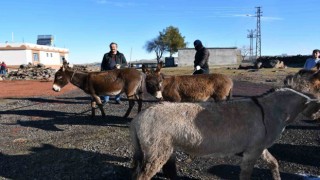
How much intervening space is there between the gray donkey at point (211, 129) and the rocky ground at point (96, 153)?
1.17m

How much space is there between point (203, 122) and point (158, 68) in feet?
16.8

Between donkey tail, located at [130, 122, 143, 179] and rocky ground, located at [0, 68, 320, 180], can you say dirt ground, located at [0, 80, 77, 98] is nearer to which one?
rocky ground, located at [0, 68, 320, 180]

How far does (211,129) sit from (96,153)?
3.18 metres

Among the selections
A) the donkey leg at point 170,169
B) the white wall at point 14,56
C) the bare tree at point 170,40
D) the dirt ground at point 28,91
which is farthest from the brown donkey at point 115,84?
the bare tree at point 170,40

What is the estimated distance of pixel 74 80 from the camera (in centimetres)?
1187

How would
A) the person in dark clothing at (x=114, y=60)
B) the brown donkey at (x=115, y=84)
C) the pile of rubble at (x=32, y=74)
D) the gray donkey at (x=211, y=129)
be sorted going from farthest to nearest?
1. the pile of rubble at (x=32, y=74)
2. the person in dark clothing at (x=114, y=60)
3. the brown donkey at (x=115, y=84)
4. the gray donkey at (x=211, y=129)

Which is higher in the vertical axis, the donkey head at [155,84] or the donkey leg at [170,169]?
the donkey head at [155,84]

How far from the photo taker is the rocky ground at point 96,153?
6.10m

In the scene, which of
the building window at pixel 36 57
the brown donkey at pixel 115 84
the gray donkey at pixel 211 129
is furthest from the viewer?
the building window at pixel 36 57

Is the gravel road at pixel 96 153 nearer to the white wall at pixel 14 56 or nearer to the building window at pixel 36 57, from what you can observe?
the white wall at pixel 14 56

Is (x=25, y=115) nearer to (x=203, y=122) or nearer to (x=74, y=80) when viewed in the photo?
(x=74, y=80)

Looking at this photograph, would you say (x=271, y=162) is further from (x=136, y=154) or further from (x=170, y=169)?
(x=136, y=154)

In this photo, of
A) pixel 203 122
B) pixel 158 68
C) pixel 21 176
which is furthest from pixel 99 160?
pixel 158 68

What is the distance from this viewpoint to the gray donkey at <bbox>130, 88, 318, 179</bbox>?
4668 mm
